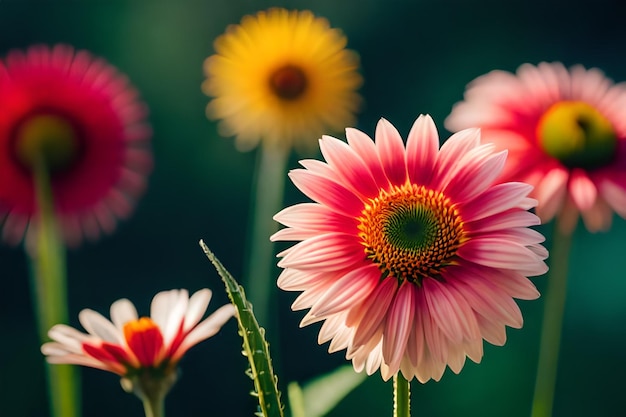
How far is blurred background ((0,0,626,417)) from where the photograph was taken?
2.07 feet

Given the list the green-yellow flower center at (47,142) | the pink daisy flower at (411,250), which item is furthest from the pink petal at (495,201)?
the green-yellow flower center at (47,142)

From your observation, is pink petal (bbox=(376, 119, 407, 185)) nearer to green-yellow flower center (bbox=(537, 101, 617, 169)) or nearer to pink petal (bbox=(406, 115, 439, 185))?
pink petal (bbox=(406, 115, 439, 185))

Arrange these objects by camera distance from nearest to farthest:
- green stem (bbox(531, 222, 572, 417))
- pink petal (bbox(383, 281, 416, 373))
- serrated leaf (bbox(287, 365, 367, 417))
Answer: pink petal (bbox(383, 281, 416, 373))
serrated leaf (bbox(287, 365, 367, 417))
green stem (bbox(531, 222, 572, 417))

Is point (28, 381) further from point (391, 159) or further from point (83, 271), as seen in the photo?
point (391, 159)

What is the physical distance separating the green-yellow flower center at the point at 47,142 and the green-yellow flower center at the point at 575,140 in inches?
14.6

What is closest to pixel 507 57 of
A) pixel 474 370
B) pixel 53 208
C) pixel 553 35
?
pixel 553 35

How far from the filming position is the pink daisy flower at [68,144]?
23.4 inches

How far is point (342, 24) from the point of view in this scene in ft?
2.23

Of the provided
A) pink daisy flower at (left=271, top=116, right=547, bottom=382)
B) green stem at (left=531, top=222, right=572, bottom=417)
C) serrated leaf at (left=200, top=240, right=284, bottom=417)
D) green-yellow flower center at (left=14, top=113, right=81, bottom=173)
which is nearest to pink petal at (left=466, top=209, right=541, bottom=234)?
pink daisy flower at (left=271, top=116, right=547, bottom=382)

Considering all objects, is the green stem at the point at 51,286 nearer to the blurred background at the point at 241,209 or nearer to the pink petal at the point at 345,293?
the blurred background at the point at 241,209

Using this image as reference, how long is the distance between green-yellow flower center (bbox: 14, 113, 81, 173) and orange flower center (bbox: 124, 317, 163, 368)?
23 cm

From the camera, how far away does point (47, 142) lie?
1.98 feet

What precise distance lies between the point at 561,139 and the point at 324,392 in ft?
0.85

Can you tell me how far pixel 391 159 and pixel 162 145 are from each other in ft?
0.98
